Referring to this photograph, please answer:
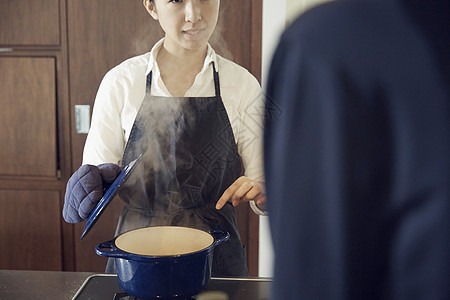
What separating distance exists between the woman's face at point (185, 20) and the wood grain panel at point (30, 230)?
103 centimetres

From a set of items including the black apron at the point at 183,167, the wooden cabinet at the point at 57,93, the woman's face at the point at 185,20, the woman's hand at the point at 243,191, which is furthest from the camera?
the wooden cabinet at the point at 57,93

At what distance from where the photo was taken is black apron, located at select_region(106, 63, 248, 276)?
4.20ft

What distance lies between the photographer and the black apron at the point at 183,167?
1279 mm

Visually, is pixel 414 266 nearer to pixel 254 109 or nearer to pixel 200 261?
pixel 200 261

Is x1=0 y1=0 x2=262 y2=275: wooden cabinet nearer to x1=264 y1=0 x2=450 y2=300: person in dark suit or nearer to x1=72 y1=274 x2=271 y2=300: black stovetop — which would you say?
x1=72 y1=274 x2=271 y2=300: black stovetop

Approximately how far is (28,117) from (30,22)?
0.43 metres

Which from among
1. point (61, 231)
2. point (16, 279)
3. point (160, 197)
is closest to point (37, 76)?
point (61, 231)

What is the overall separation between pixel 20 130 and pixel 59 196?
0.36m

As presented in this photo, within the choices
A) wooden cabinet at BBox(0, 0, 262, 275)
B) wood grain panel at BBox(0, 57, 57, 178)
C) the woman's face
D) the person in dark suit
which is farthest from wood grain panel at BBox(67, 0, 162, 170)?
the person in dark suit

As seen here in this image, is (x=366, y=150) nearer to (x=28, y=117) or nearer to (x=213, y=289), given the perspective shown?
(x=213, y=289)

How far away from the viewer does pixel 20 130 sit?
80.9 inches

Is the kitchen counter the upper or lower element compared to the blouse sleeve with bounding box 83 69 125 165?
lower

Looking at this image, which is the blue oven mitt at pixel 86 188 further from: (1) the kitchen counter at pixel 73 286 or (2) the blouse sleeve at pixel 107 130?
(2) the blouse sleeve at pixel 107 130

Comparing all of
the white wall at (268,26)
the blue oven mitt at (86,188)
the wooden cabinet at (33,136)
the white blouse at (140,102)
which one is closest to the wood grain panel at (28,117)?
the wooden cabinet at (33,136)
